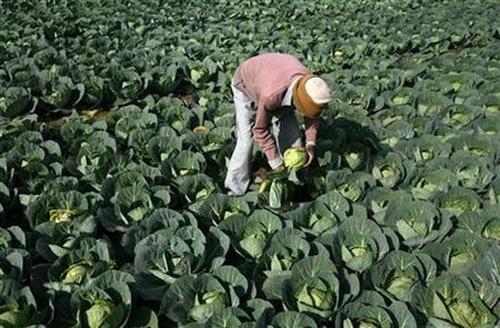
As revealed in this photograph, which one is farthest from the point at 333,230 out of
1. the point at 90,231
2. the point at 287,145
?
the point at 90,231

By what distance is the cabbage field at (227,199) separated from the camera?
3635mm

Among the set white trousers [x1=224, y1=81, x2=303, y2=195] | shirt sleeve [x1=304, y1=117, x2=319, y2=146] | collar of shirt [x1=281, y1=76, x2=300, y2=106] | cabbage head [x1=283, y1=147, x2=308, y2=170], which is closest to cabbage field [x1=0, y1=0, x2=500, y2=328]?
cabbage head [x1=283, y1=147, x2=308, y2=170]

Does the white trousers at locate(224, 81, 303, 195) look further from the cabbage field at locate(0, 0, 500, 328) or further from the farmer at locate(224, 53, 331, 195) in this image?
the cabbage field at locate(0, 0, 500, 328)

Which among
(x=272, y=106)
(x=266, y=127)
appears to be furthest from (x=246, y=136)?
(x=272, y=106)

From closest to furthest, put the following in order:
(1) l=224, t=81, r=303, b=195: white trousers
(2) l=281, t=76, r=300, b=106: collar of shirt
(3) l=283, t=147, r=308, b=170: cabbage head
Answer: (2) l=281, t=76, r=300, b=106: collar of shirt, (3) l=283, t=147, r=308, b=170: cabbage head, (1) l=224, t=81, r=303, b=195: white trousers

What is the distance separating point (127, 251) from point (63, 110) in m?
3.96

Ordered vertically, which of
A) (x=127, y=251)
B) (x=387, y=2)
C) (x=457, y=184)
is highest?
(x=127, y=251)

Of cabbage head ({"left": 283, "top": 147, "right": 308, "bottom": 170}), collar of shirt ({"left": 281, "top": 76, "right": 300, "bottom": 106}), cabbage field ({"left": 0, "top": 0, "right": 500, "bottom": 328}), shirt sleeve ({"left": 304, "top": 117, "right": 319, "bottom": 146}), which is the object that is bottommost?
cabbage field ({"left": 0, "top": 0, "right": 500, "bottom": 328})

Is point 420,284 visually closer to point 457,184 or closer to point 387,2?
point 457,184

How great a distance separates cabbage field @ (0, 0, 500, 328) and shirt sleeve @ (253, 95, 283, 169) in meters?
0.20

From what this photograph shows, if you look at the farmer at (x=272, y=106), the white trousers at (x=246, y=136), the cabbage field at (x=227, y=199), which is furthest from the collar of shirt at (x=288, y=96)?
the cabbage field at (x=227, y=199)

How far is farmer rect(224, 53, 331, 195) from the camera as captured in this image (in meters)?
4.26

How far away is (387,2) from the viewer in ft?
46.4

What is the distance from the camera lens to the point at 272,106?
4.54 metres
